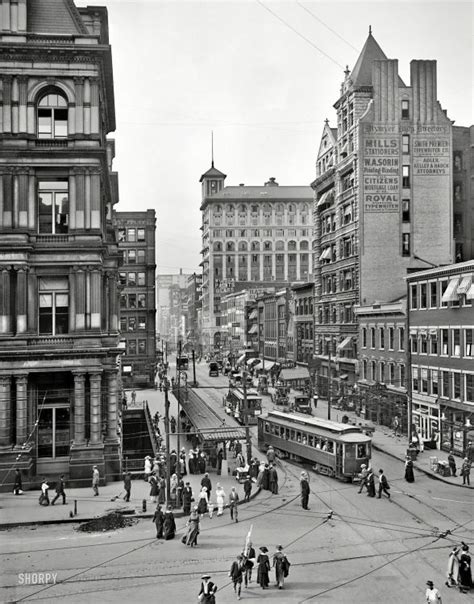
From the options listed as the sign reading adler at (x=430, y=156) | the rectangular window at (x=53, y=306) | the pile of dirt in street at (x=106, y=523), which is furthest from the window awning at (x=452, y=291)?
the pile of dirt in street at (x=106, y=523)

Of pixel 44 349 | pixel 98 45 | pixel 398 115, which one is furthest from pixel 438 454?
pixel 398 115

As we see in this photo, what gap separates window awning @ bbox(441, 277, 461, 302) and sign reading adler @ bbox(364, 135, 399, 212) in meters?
22.1

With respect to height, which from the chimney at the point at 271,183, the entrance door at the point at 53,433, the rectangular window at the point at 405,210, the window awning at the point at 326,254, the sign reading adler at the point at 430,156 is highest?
the chimney at the point at 271,183

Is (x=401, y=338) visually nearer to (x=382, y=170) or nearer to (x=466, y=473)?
(x=382, y=170)

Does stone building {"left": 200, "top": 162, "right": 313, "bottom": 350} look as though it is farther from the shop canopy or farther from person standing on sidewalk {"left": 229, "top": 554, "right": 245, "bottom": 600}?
person standing on sidewalk {"left": 229, "top": 554, "right": 245, "bottom": 600}

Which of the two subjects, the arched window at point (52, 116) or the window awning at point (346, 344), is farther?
the window awning at point (346, 344)

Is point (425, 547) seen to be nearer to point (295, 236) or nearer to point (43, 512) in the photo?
point (43, 512)

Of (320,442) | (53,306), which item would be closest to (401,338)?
(320,442)

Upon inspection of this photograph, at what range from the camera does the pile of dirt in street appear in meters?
26.2

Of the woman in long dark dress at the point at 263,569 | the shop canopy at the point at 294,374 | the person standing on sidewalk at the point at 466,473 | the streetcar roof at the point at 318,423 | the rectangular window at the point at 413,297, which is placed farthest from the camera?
the shop canopy at the point at 294,374

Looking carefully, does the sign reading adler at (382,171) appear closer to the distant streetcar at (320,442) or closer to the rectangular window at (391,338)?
the rectangular window at (391,338)

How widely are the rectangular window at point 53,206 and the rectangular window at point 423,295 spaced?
25544mm

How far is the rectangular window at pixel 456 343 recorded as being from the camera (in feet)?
139

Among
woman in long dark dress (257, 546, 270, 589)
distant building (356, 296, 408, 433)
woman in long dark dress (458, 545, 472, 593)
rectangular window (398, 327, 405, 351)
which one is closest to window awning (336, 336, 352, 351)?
distant building (356, 296, 408, 433)
